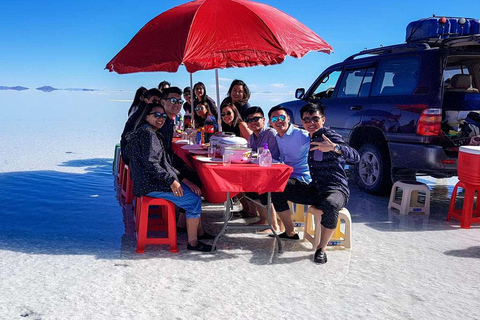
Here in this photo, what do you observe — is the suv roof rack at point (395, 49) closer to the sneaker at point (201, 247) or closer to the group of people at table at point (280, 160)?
the group of people at table at point (280, 160)

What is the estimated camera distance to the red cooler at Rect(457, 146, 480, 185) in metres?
5.31

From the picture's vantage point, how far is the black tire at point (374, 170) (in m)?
6.85

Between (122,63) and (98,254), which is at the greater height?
(122,63)

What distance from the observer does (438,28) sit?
726 centimetres

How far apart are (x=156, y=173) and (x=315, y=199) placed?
1.55m

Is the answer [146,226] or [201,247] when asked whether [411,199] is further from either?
[146,226]

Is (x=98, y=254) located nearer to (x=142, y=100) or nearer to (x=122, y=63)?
(x=122, y=63)

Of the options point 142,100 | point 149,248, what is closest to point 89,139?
point 142,100

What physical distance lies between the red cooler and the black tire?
4.57ft

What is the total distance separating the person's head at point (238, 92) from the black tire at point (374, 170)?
2.02 metres

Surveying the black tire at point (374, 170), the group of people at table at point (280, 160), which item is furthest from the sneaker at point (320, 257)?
the black tire at point (374, 170)

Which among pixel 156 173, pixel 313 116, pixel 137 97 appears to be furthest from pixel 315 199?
pixel 137 97

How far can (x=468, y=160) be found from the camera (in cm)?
539

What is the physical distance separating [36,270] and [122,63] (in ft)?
7.54
